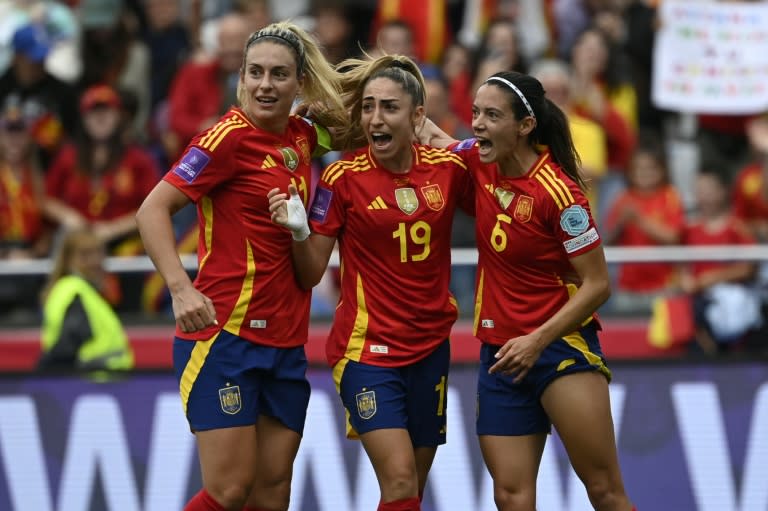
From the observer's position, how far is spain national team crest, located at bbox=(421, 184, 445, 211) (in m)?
6.84

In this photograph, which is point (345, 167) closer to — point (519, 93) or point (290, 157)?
point (290, 157)

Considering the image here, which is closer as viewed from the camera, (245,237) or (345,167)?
(245,237)

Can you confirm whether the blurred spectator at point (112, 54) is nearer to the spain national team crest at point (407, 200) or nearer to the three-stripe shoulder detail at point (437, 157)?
the three-stripe shoulder detail at point (437, 157)

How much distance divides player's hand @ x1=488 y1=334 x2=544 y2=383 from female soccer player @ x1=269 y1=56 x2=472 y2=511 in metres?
0.40

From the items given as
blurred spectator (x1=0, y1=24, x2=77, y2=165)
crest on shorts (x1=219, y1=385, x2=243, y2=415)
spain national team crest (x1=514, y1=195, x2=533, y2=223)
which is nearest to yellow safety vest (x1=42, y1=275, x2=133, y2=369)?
blurred spectator (x1=0, y1=24, x2=77, y2=165)

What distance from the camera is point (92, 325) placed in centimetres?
935

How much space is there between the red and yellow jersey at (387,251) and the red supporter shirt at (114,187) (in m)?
Answer: 4.18

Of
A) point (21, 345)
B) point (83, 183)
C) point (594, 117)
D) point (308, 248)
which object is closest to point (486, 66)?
point (594, 117)

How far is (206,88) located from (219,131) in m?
4.78

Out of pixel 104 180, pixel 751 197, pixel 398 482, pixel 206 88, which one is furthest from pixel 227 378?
pixel 751 197

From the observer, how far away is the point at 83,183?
10922 mm

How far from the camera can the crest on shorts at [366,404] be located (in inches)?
266

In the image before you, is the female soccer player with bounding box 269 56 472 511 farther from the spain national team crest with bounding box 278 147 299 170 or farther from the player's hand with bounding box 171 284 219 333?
the player's hand with bounding box 171 284 219 333

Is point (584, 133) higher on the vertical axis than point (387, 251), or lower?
higher
